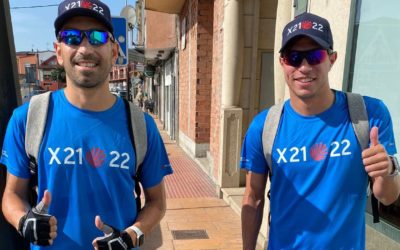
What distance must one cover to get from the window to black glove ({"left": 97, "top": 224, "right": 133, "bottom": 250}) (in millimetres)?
2184

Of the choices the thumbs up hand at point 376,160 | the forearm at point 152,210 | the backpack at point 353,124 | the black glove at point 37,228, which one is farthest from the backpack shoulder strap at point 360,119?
the black glove at point 37,228

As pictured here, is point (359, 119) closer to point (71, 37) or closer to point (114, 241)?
point (114, 241)

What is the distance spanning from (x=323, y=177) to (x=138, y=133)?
101 centimetres

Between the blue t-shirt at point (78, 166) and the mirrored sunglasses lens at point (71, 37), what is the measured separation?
32 centimetres

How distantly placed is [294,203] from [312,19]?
3.31 ft

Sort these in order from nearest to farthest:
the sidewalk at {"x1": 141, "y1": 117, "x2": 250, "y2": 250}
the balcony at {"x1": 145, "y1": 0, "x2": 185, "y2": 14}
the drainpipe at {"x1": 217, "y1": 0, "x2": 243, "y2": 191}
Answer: the sidewalk at {"x1": 141, "y1": 117, "x2": 250, "y2": 250}, the drainpipe at {"x1": 217, "y1": 0, "x2": 243, "y2": 191}, the balcony at {"x1": 145, "y1": 0, "x2": 185, "y2": 14}

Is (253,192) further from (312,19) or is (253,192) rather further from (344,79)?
(344,79)

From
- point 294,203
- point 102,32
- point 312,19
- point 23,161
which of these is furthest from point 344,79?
point 23,161

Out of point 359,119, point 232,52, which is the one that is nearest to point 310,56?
point 359,119

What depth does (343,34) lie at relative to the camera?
3096 mm

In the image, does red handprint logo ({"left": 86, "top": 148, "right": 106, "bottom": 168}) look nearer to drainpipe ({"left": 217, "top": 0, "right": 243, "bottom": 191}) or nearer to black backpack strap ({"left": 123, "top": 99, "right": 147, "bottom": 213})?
black backpack strap ({"left": 123, "top": 99, "right": 147, "bottom": 213})

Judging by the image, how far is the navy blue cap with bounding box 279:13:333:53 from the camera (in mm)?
1816

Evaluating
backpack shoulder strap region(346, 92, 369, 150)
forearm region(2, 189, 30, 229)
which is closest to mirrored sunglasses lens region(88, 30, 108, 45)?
forearm region(2, 189, 30, 229)

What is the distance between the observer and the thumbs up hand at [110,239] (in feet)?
5.09
